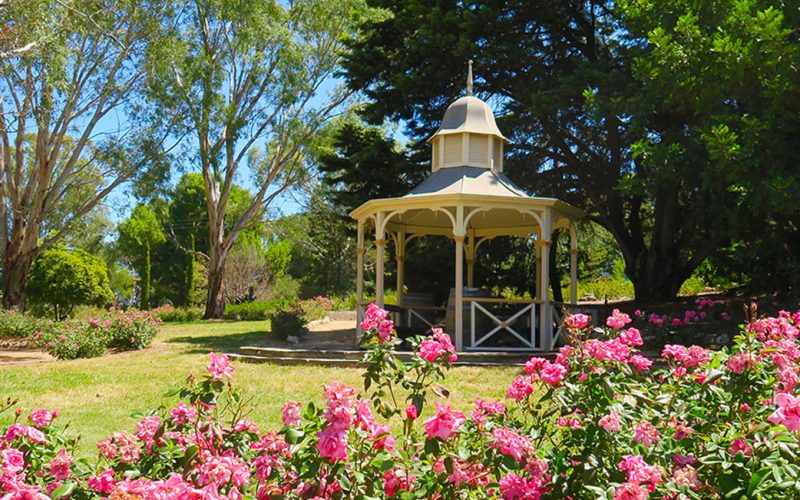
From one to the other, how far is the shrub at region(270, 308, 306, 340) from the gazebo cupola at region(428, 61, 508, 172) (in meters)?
4.89

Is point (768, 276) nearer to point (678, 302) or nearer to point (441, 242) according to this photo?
point (678, 302)

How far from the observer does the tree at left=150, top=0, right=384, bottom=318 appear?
2286 cm

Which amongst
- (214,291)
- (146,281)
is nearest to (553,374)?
(214,291)

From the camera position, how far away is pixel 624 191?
12820 mm

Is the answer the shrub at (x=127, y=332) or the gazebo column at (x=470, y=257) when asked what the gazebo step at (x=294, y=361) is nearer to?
the shrub at (x=127, y=332)

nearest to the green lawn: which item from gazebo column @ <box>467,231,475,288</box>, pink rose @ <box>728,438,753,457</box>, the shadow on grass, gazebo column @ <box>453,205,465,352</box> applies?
the shadow on grass

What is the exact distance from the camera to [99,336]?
44.0 ft

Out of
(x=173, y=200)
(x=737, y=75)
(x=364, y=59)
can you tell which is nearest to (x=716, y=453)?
(x=737, y=75)

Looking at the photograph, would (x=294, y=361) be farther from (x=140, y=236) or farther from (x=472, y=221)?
(x=140, y=236)

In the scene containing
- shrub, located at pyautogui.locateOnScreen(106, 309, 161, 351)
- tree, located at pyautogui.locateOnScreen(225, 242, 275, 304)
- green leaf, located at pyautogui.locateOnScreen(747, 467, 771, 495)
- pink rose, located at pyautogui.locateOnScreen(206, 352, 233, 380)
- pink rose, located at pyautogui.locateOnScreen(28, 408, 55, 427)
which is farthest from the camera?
tree, located at pyautogui.locateOnScreen(225, 242, 275, 304)

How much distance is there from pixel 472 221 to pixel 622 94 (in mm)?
4702

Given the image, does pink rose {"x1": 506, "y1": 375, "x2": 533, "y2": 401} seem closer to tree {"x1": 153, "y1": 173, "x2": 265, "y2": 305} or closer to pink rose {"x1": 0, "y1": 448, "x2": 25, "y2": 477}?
pink rose {"x1": 0, "y1": 448, "x2": 25, "y2": 477}

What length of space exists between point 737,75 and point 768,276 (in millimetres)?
6524

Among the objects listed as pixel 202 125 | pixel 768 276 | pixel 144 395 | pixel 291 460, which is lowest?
pixel 144 395
